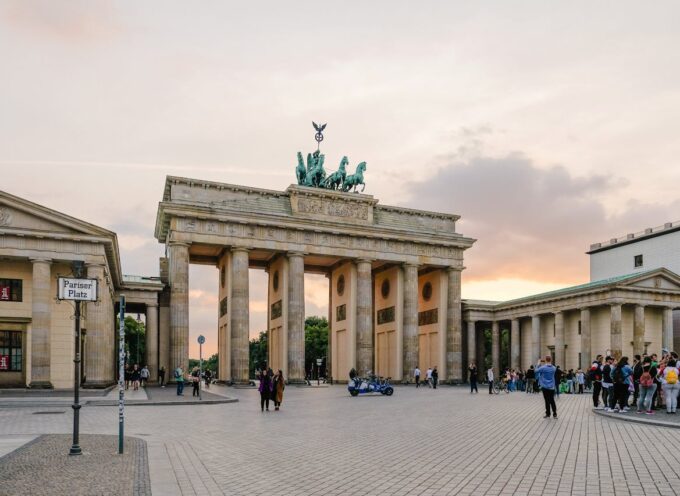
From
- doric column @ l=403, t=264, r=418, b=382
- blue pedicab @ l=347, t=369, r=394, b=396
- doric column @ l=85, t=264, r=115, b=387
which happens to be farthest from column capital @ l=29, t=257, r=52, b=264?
doric column @ l=403, t=264, r=418, b=382

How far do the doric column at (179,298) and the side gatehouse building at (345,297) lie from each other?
0.09m

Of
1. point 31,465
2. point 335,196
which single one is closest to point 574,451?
point 31,465

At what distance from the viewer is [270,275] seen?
68.1 meters

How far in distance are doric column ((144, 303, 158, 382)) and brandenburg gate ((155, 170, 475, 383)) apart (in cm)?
86

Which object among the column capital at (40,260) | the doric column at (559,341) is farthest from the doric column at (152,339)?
the doric column at (559,341)

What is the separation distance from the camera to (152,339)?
57.5m

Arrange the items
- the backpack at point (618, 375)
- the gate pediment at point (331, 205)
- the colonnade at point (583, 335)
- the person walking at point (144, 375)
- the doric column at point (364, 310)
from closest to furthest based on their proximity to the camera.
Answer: the backpack at point (618, 375)
the person walking at point (144, 375)
the colonnade at point (583, 335)
the gate pediment at point (331, 205)
the doric column at point (364, 310)

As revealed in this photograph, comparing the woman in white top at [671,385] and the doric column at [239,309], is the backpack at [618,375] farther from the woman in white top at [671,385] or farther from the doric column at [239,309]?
the doric column at [239,309]

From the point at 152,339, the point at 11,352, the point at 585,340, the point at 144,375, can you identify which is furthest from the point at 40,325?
the point at 585,340

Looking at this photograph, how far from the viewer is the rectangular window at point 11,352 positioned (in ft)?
133

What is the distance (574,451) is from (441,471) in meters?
3.79

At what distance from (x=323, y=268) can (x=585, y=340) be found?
26.1 m

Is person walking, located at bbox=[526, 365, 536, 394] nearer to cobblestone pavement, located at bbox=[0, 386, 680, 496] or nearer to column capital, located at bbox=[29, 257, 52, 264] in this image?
cobblestone pavement, located at bbox=[0, 386, 680, 496]

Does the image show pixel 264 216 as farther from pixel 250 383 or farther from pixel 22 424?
pixel 22 424
